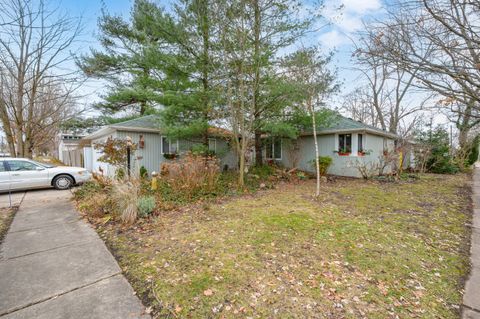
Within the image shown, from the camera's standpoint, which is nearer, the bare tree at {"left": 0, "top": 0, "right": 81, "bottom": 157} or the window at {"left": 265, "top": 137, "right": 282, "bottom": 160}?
the bare tree at {"left": 0, "top": 0, "right": 81, "bottom": 157}

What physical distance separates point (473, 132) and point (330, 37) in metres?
21.1

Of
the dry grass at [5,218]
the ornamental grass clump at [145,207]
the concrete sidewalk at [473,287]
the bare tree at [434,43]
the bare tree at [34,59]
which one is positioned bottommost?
the concrete sidewalk at [473,287]

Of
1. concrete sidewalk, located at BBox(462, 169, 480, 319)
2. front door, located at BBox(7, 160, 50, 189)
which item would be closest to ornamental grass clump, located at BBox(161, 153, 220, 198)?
front door, located at BBox(7, 160, 50, 189)

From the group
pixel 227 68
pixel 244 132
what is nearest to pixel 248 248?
pixel 244 132

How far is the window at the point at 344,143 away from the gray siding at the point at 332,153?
0.24 meters

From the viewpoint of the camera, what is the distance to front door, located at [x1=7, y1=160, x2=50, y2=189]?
728 centimetres

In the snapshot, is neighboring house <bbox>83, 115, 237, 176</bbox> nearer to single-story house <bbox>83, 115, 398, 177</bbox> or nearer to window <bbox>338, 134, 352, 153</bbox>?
single-story house <bbox>83, 115, 398, 177</bbox>

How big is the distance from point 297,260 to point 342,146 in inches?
396

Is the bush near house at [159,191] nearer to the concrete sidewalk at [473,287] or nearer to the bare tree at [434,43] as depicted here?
the concrete sidewalk at [473,287]

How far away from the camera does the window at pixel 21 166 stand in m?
7.31

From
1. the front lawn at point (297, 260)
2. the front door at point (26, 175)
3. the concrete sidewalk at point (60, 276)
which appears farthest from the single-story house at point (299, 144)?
the concrete sidewalk at point (60, 276)

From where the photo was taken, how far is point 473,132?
19.1 m

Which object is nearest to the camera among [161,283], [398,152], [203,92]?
[161,283]

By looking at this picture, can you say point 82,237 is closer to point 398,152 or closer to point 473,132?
point 398,152
